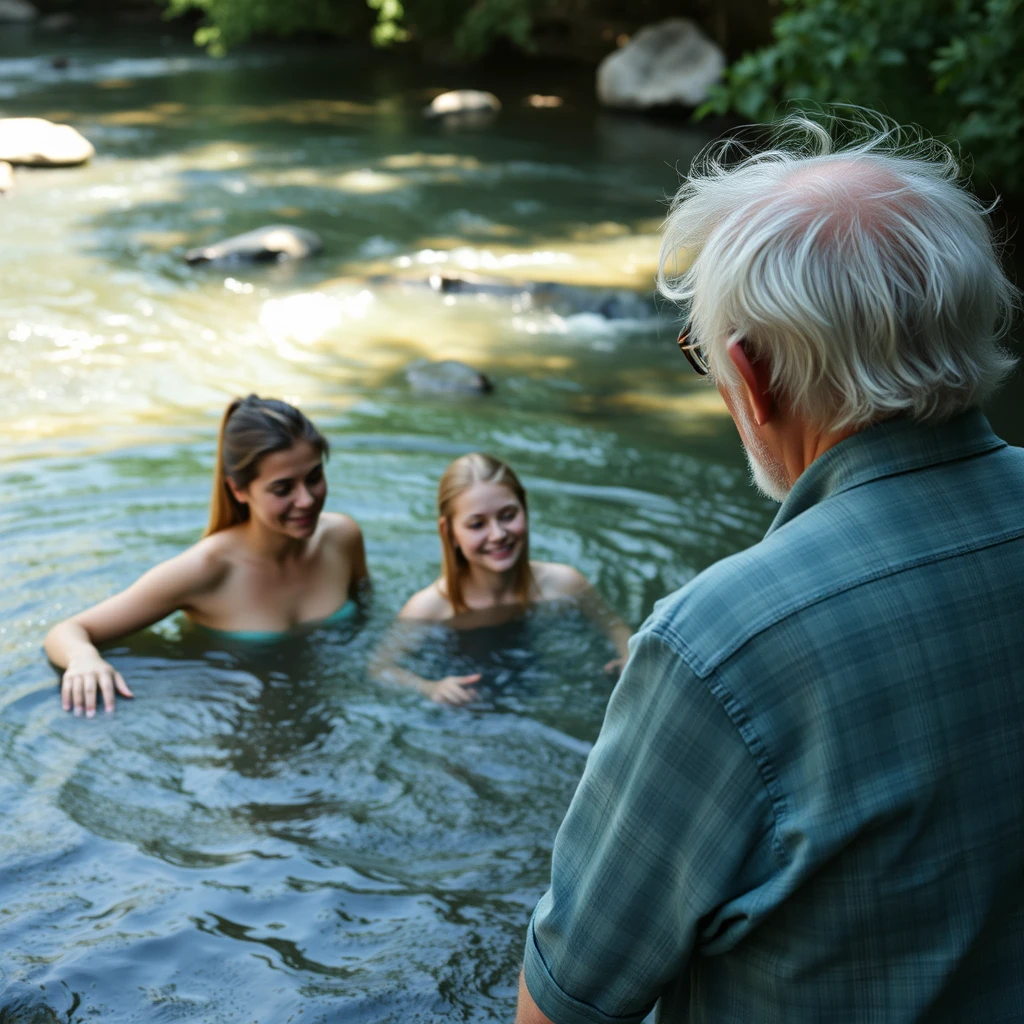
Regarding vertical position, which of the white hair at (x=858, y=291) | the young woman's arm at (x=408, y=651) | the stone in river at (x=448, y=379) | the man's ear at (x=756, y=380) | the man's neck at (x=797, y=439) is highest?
the white hair at (x=858, y=291)

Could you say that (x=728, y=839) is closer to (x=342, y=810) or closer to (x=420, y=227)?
(x=342, y=810)

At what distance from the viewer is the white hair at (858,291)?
5.02 feet

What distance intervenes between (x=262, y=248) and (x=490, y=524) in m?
7.65

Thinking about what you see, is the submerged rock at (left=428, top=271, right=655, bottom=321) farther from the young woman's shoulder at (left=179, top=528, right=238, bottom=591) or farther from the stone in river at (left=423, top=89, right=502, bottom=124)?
the stone in river at (left=423, top=89, right=502, bottom=124)

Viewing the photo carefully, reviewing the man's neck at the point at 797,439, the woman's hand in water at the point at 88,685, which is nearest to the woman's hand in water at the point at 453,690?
the woman's hand in water at the point at 88,685

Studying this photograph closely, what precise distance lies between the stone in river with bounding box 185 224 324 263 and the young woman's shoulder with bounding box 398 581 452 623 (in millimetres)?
7280

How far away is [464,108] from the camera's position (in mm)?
20469

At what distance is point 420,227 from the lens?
1369 cm

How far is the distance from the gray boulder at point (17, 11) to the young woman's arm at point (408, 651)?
104ft

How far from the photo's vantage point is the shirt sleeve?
1.55 meters

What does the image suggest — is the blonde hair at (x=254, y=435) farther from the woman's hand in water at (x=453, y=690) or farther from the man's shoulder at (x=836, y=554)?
the man's shoulder at (x=836, y=554)

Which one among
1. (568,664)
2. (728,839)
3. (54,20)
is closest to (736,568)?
(728,839)

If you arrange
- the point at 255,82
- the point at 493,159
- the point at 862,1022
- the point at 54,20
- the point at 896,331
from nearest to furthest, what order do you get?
the point at 896,331 → the point at 862,1022 → the point at 493,159 → the point at 255,82 → the point at 54,20

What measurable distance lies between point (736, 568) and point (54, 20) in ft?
113
